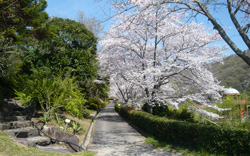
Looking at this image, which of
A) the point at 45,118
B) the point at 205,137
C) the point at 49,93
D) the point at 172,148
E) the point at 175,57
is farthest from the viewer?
the point at 175,57

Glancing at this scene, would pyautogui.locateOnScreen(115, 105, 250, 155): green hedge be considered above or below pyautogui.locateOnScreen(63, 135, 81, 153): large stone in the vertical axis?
above

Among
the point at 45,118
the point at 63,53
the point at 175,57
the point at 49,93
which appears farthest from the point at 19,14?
the point at 175,57

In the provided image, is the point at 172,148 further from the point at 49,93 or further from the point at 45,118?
the point at 49,93

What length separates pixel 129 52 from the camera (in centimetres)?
1652

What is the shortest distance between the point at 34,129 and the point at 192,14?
7297 mm

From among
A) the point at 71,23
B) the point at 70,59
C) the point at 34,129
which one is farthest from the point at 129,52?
the point at 34,129

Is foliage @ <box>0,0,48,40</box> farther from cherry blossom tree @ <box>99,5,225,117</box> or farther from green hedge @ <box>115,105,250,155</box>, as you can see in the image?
green hedge @ <box>115,105,250,155</box>

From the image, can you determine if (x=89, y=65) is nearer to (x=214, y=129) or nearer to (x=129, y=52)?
(x=129, y=52)

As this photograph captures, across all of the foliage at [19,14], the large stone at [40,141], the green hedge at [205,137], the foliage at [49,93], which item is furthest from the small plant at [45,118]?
the green hedge at [205,137]

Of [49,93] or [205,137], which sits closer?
[205,137]

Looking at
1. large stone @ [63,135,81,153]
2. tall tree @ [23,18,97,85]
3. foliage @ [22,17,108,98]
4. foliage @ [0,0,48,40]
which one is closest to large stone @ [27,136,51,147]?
large stone @ [63,135,81,153]

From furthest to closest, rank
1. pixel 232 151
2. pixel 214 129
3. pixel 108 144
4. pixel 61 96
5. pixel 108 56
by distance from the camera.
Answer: pixel 108 56 → pixel 61 96 → pixel 108 144 → pixel 214 129 → pixel 232 151

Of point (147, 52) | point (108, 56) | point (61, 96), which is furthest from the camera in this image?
point (108, 56)

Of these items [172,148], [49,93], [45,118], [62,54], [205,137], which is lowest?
[172,148]
